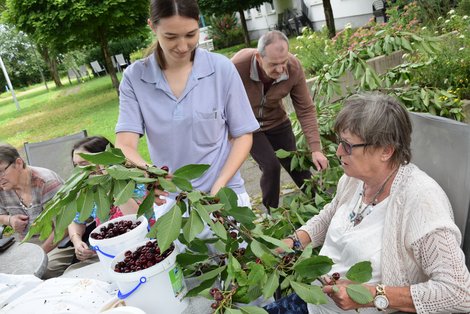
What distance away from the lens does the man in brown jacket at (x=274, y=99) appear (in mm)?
2754

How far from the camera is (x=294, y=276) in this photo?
4.19 ft

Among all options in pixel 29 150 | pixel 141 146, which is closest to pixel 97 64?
pixel 141 146

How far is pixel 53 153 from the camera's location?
4.68 metres

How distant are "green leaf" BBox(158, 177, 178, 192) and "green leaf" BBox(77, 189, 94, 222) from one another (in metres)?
0.20

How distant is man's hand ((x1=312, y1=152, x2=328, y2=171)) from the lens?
112 inches

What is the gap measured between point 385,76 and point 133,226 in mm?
2430

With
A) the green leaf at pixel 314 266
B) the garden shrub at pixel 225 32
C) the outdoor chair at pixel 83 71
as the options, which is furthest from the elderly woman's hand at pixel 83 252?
the outdoor chair at pixel 83 71

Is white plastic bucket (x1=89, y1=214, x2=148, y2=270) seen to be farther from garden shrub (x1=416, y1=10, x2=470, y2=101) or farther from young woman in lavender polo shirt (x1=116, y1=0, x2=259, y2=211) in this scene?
garden shrub (x1=416, y1=10, x2=470, y2=101)

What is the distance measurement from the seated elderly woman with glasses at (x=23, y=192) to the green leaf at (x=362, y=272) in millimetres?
2433

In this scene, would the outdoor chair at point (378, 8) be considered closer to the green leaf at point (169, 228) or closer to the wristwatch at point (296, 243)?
the wristwatch at point (296, 243)

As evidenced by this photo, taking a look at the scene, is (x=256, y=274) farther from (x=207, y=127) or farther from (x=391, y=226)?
(x=207, y=127)

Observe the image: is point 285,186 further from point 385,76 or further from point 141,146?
point 141,146

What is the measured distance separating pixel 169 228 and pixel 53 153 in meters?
4.02

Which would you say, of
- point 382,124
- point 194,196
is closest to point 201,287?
point 194,196
